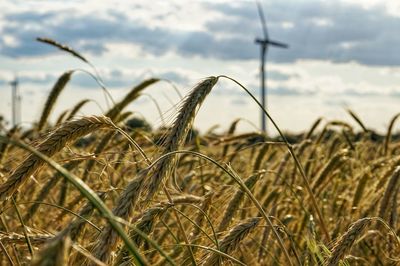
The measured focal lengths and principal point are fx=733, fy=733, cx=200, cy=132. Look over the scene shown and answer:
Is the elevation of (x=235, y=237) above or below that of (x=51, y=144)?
below

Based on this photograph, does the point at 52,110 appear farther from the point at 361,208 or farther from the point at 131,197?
the point at 131,197

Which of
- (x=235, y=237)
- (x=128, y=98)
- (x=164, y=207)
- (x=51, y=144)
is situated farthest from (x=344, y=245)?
(x=128, y=98)

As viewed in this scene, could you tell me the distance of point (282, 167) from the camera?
17.2ft

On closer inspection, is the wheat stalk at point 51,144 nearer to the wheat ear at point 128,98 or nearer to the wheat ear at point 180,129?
the wheat ear at point 180,129

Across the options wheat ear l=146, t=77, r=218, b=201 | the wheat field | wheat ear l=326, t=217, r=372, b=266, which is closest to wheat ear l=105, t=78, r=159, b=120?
the wheat field

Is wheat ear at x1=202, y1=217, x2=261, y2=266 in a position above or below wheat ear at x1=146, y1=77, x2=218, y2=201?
below

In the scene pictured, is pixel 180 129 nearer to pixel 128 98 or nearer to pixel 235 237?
pixel 235 237

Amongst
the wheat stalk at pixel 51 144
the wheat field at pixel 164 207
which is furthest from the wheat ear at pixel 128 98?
the wheat stalk at pixel 51 144

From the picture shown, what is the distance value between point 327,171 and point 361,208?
1.11 feet

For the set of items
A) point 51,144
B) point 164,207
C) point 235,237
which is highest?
point 51,144

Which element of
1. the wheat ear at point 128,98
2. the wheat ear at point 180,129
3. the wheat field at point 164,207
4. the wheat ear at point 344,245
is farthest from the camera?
the wheat ear at point 128,98

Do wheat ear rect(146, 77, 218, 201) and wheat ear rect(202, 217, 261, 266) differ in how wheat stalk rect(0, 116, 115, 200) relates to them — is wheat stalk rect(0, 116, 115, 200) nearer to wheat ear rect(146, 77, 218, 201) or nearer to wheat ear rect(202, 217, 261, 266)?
wheat ear rect(146, 77, 218, 201)

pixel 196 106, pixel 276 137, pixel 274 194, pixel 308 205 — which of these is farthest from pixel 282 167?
pixel 196 106

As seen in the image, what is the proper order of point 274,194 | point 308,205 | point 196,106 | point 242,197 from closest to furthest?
1. point 196,106
2. point 242,197
3. point 274,194
4. point 308,205
